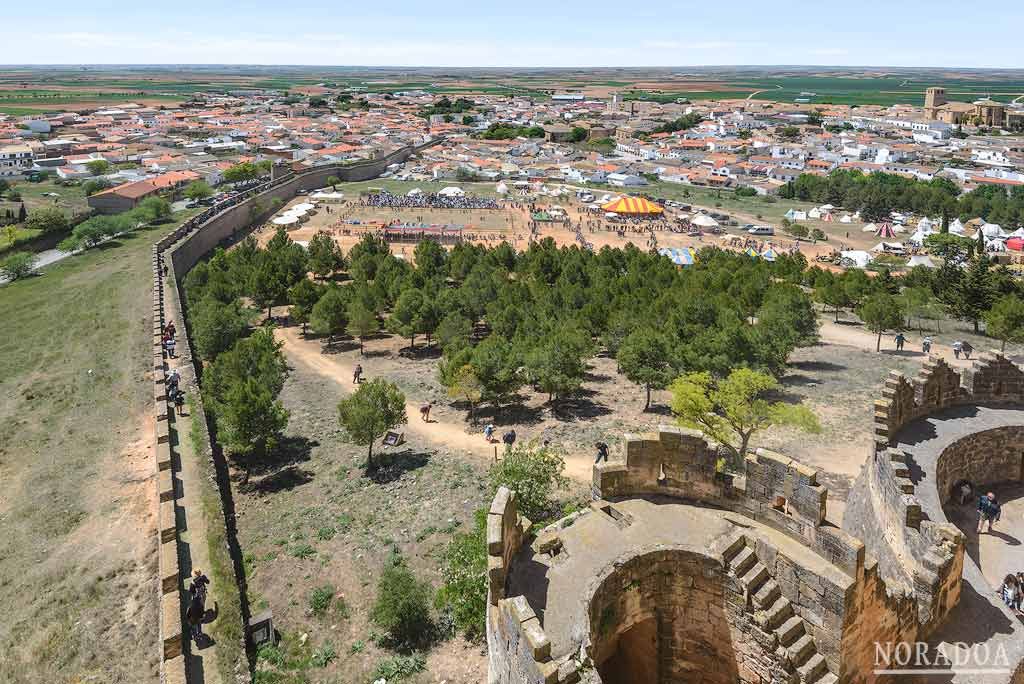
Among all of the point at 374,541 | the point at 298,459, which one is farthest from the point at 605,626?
the point at 298,459

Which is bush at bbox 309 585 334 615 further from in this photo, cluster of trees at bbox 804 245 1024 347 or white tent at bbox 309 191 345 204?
white tent at bbox 309 191 345 204

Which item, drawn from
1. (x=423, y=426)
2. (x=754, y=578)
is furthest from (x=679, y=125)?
(x=754, y=578)

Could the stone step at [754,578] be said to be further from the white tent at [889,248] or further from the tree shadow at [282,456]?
the white tent at [889,248]

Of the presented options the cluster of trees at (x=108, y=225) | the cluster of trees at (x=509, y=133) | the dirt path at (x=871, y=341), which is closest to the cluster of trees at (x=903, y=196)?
the dirt path at (x=871, y=341)

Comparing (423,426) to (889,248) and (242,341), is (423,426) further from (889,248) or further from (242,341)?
(889,248)

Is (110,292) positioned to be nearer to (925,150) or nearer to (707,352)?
(707,352)

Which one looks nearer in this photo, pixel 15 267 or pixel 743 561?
pixel 743 561
